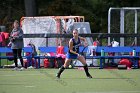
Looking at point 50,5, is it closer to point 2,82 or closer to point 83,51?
point 83,51

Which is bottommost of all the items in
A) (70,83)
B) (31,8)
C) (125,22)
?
(70,83)

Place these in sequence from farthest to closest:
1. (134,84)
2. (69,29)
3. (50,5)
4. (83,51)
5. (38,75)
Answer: (50,5)
(69,29)
(83,51)
(38,75)
(134,84)

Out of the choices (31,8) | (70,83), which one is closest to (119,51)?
(70,83)

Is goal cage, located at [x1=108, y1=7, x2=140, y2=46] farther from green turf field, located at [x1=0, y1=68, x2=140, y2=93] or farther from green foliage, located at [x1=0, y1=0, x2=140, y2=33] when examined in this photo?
green foliage, located at [x1=0, y1=0, x2=140, y2=33]

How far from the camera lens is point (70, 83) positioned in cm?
1836

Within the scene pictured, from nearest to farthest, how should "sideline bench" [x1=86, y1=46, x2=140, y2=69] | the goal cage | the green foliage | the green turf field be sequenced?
1. the green turf field
2. "sideline bench" [x1=86, y1=46, x2=140, y2=69]
3. the goal cage
4. the green foliage

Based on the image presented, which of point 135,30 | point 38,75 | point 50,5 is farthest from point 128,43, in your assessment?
point 50,5

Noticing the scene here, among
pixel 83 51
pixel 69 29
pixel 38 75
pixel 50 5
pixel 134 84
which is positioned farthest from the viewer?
pixel 50 5

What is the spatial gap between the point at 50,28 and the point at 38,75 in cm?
675

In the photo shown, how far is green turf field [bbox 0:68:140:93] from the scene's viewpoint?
16.3 metres

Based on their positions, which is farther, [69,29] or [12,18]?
[12,18]

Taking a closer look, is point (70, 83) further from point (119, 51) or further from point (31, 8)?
point (31, 8)

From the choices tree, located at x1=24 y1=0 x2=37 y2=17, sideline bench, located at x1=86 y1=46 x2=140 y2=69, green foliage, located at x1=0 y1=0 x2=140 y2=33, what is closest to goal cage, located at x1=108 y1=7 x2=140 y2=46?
sideline bench, located at x1=86 y1=46 x2=140 y2=69

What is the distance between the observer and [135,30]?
92.4 ft
